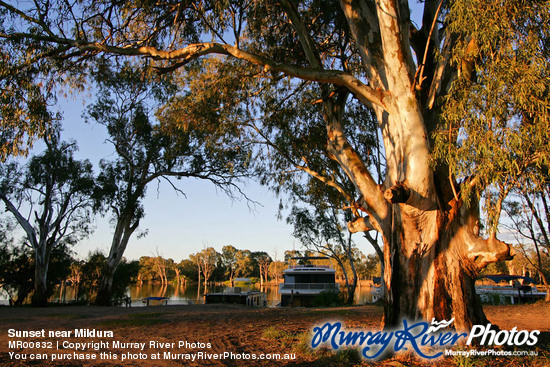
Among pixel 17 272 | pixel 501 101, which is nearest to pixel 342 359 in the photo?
pixel 501 101

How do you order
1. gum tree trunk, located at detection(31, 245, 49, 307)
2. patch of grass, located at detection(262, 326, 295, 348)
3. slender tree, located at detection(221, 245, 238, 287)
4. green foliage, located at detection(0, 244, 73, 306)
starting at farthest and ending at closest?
slender tree, located at detection(221, 245, 238, 287) → green foliage, located at detection(0, 244, 73, 306) → gum tree trunk, located at detection(31, 245, 49, 307) → patch of grass, located at detection(262, 326, 295, 348)

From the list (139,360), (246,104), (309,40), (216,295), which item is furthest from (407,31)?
(216,295)

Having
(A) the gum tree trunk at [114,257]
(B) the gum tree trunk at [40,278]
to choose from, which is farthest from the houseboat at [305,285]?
(B) the gum tree trunk at [40,278]

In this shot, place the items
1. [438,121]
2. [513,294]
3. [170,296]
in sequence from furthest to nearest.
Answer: [170,296] < [513,294] < [438,121]

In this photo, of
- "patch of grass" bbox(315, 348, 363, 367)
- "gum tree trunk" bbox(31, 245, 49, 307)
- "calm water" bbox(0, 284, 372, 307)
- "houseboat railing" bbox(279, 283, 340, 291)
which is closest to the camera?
"patch of grass" bbox(315, 348, 363, 367)

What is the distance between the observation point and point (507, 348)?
405 centimetres

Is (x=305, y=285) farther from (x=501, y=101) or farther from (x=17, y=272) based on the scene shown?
(x=501, y=101)

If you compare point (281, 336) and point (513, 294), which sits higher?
point (281, 336)

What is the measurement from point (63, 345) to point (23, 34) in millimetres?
4715

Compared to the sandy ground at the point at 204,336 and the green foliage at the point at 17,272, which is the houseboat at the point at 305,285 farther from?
the green foliage at the point at 17,272

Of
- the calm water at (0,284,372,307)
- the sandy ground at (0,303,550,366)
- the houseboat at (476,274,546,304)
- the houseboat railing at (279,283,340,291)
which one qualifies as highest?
the sandy ground at (0,303,550,366)

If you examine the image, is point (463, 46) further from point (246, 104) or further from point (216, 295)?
point (216, 295)

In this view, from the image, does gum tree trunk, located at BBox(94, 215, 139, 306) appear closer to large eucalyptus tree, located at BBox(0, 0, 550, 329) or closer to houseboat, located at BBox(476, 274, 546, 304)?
large eucalyptus tree, located at BBox(0, 0, 550, 329)

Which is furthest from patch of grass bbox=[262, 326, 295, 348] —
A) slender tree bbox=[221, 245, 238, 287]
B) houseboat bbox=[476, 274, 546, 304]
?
slender tree bbox=[221, 245, 238, 287]
